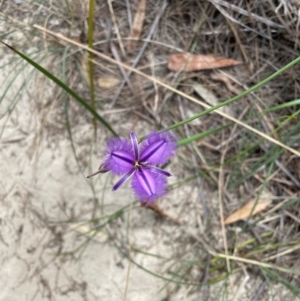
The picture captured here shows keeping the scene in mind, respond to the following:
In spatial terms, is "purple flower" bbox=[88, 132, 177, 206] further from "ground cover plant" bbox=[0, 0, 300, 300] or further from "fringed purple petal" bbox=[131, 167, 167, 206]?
"ground cover plant" bbox=[0, 0, 300, 300]

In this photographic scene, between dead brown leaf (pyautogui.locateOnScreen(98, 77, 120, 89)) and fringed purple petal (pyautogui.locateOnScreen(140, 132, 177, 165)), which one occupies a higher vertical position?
dead brown leaf (pyautogui.locateOnScreen(98, 77, 120, 89))

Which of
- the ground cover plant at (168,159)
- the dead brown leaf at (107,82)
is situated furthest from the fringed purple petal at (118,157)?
the dead brown leaf at (107,82)

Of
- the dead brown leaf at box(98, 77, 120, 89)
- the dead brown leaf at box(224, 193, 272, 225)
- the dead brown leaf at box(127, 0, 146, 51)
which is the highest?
the dead brown leaf at box(127, 0, 146, 51)

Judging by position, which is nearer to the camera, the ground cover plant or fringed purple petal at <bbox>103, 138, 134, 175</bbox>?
fringed purple petal at <bbox>103, 138, 134, 175</bbox>

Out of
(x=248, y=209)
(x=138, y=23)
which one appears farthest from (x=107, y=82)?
(x=248, y=209)

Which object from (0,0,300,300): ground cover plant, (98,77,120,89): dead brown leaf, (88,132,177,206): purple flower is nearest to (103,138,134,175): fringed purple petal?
(88,132,177,206): purple flower

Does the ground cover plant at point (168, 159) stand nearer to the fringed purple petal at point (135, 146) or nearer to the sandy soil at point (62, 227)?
the sandy soil at point (62, 227)

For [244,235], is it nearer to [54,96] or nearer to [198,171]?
[198,171]

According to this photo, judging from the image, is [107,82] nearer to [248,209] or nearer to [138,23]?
[138,23]
